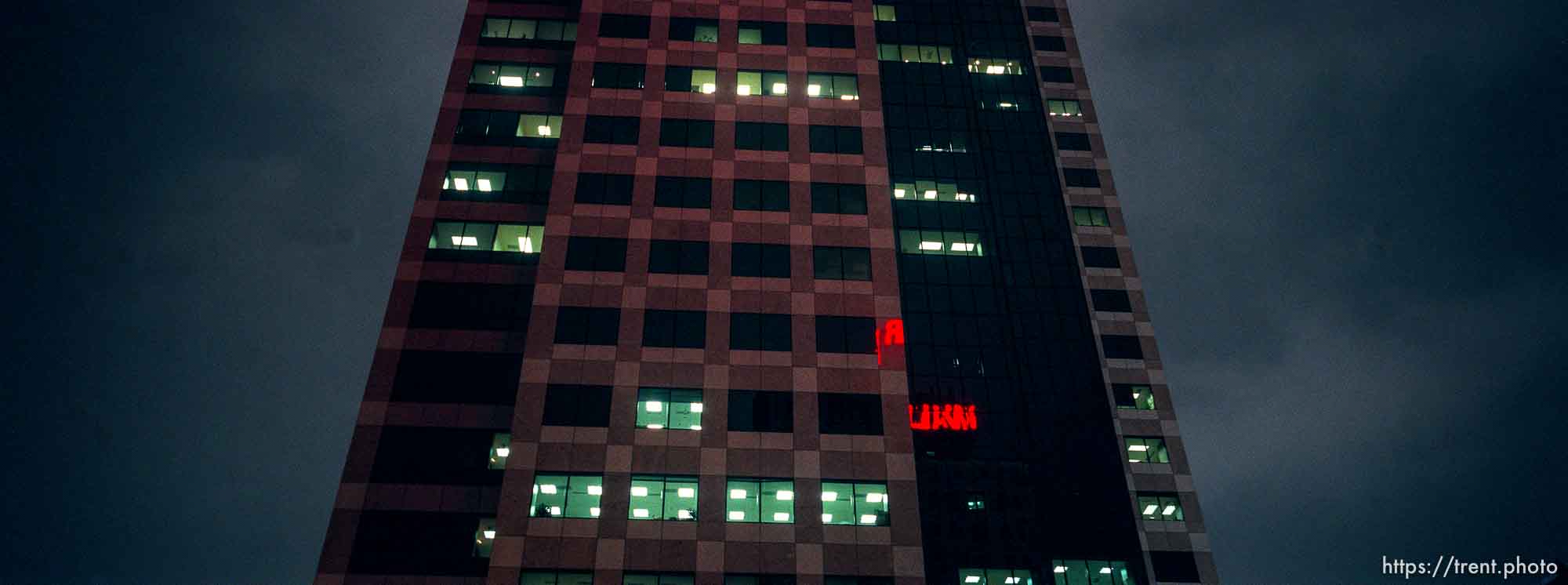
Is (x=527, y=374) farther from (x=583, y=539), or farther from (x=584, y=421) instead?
(x=583, y=539)

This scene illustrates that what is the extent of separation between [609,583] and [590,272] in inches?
655

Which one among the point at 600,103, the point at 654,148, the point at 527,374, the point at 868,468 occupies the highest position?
the point at 600,103

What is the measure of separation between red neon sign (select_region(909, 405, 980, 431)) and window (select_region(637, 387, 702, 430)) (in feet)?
74.3

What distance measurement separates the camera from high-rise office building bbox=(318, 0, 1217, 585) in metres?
40.2

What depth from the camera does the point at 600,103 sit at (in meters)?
52.8

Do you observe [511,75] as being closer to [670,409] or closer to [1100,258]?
[670,409]

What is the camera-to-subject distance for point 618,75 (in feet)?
178

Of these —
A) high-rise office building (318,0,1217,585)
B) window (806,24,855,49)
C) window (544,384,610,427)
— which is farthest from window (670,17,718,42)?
window (544,384,610,427)

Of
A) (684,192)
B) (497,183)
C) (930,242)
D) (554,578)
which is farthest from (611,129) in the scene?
(930,242)

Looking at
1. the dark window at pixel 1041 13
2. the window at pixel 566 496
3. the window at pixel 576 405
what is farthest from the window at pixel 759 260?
the dark window at pixel 1041 13

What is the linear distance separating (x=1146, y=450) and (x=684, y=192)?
44.6 m

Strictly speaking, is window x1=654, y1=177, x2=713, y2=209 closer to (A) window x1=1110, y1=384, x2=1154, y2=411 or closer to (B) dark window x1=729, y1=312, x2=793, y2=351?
(B) dark window x1=729, y1=312, x2=793, y2=351

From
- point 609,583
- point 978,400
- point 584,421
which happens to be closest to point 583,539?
point 609,583

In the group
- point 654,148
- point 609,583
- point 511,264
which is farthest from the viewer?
point 511,264
